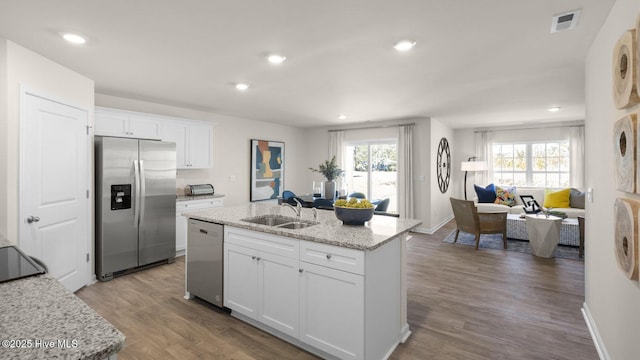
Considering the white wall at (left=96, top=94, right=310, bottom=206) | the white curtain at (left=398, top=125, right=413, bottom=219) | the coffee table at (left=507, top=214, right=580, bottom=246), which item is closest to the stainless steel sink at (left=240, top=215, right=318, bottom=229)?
the white wall at (left=96, top=94, right=310, bottom=206)

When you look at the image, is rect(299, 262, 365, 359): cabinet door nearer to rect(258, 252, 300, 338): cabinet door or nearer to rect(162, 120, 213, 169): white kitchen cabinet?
rect(258, 252, 300, 338): cabinet door

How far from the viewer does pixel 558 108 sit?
208 inches

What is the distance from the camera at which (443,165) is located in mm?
7230

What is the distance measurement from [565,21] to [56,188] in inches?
183

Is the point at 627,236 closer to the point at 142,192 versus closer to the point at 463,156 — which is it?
the point at 142,192

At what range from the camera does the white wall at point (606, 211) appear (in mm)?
1660

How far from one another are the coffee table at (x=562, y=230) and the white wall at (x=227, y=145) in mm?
4739

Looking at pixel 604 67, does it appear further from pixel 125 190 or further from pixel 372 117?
pixel 125 190

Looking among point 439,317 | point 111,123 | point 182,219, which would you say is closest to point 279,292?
point 439,317

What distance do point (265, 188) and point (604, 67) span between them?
18.5 ft

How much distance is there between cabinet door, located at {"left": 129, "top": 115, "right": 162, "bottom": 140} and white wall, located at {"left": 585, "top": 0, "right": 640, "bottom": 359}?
4989 millimetres

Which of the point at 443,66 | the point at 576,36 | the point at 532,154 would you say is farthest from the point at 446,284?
the point at 532,154

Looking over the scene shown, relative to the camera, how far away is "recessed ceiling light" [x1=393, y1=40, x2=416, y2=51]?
2.48 m

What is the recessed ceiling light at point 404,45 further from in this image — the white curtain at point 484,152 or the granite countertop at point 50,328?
the white curtain at point 484,152
